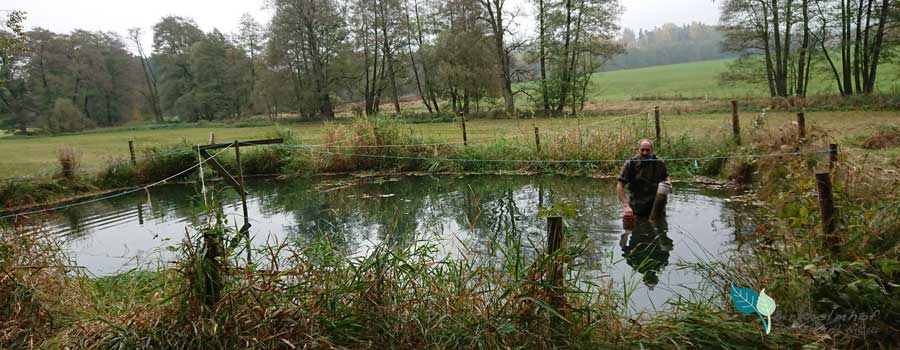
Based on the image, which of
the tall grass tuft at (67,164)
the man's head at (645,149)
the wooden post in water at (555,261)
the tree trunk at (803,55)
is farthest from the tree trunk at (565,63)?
the wooden post in water at (555,261)

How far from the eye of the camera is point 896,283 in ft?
10.5

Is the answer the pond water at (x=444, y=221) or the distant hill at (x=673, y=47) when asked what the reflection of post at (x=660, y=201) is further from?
the distant hill at (x=673, y=47)

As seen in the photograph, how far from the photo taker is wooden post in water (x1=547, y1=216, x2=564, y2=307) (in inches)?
133

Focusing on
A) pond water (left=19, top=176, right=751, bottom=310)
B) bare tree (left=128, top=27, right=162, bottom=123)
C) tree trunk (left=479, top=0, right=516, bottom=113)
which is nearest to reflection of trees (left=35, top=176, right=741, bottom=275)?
pond water (left=19, top=176, right=751, bottom=310)

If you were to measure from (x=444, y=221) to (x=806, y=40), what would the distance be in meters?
25.3

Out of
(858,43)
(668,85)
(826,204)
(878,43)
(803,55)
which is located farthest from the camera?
(668,85)

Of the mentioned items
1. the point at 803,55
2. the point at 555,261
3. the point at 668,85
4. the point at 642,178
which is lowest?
the point at 642,178

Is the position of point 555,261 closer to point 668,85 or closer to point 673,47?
point 668,85

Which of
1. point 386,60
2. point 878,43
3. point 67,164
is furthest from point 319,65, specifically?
point 878,43

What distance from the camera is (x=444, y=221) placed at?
9180 mm

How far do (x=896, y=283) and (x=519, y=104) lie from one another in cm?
3415

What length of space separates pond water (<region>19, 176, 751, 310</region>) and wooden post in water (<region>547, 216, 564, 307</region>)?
48.0 inches

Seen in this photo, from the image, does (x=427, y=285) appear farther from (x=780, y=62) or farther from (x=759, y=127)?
(x=780, y=62)

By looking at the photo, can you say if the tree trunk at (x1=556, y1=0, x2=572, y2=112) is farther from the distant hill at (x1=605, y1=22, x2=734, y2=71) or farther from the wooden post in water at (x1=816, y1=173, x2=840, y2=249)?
the distant hill at (x1=605, y1=22, x2=734, y2=71)
